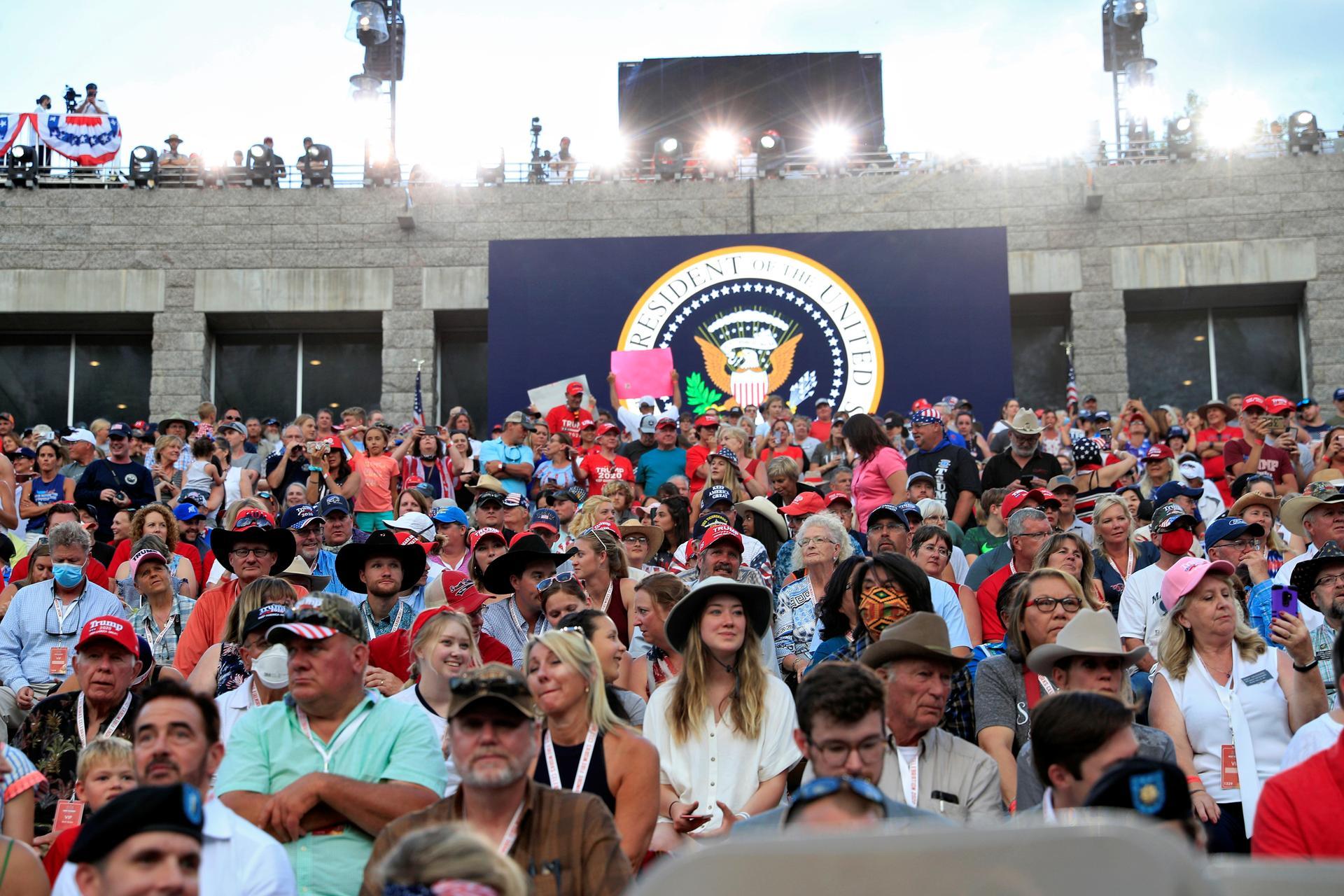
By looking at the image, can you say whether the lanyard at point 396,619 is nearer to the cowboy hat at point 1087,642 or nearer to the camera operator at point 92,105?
the cowboy hat at point 1087,642

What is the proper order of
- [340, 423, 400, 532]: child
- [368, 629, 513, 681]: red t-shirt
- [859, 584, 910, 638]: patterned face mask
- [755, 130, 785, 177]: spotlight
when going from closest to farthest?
1. [859, 584, 910, 638]: patterned face mask
2. [368, 629, 513, 681]: red t-shirt
3. [340, 423, 400, 532]: child
4. [755, 130, 785, 177]: spotlight

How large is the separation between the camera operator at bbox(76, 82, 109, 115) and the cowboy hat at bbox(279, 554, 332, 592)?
17104mm

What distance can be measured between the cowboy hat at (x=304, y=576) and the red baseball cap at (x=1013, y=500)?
404 centimetres

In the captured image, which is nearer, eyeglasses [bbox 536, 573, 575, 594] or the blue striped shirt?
eyeglasses [bbox 536, 573, 575, 594]

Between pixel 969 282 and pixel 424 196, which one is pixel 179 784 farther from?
pixel 424 196

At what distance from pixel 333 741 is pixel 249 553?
3.14 metres

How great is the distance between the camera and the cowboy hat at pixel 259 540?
7.45 metres

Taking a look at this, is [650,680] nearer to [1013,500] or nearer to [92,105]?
[1013,500]

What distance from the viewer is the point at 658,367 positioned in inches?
723

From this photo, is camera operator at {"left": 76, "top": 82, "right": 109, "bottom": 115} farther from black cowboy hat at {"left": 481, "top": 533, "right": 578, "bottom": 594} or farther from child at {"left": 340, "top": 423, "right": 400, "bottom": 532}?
black cowboy hat at {"left": 481, "top": 533, "right": 578, "bottom": 594}

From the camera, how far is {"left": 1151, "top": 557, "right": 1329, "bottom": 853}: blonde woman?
16.8 feet

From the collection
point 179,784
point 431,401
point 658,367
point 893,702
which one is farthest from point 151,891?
point 431,401

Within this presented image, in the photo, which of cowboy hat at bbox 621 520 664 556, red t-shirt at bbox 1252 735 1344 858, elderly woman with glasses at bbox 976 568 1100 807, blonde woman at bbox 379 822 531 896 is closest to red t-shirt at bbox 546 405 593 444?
cowboy hat at bbox 621 520 664 556

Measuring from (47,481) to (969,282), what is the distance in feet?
37.4
